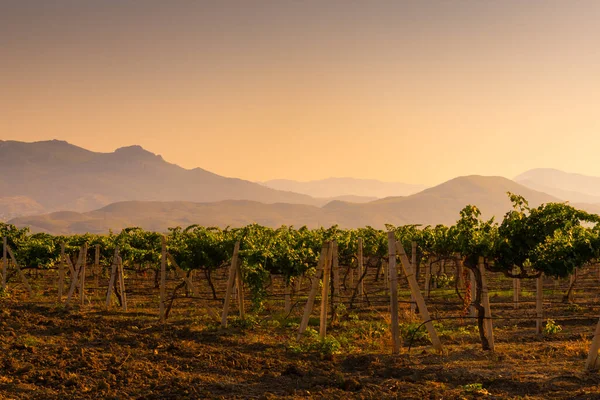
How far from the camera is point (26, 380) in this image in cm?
1016

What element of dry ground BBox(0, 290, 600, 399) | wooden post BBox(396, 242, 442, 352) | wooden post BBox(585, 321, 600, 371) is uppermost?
wooden post BBox(396, 242, 442, 352)

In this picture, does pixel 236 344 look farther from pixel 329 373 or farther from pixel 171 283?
pixel 171 283

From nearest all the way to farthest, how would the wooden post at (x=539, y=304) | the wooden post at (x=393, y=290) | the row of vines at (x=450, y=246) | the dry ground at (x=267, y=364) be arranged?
the dry ground at (x=267, y=364)
the wooden post at (x=393, y=290)
the row of vines at (x=450, y=246)
the wooden post at (x=539, y=304)

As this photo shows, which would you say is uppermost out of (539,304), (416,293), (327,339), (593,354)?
(416,293)

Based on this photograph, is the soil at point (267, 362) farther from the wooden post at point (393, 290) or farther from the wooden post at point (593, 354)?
the wooden post at point (393, 290)

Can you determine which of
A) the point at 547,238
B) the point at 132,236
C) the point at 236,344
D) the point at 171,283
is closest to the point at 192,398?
the point at 236,344

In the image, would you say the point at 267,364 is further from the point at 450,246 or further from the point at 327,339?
the point at 450,246

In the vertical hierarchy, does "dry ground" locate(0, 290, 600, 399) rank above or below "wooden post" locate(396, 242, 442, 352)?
below

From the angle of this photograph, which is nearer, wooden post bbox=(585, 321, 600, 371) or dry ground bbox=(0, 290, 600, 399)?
dry ground bbox=(0, 290, 600, 399)

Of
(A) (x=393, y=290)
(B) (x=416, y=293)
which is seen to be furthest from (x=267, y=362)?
(B) (x=416, y=293)

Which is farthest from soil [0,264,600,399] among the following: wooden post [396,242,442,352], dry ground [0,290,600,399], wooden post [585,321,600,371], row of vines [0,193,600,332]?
row of vines [0,193,600,332]

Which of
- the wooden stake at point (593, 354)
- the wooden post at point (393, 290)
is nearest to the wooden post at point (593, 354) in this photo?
the wooden stake at point (593, 354)

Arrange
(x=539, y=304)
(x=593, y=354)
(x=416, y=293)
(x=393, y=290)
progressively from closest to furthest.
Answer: (x=593, y=354), (x=393, y=290), (x=416, y=293), (x=539, y=304)

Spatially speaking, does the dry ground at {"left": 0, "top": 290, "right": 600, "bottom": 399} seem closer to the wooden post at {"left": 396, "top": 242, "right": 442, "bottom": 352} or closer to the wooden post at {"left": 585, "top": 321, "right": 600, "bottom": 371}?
the wooden post at {"left": 585, "top": 321, "right": 600, "bottom": 371}
